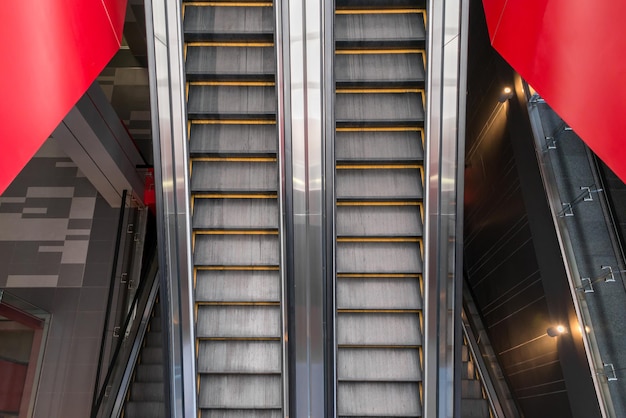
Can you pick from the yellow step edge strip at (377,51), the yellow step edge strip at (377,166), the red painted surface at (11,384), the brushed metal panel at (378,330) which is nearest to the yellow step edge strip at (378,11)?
the yellow step edge strip at (377,51)

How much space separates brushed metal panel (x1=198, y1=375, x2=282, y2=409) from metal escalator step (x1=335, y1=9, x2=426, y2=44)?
3.74 metres

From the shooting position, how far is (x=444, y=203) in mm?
5406

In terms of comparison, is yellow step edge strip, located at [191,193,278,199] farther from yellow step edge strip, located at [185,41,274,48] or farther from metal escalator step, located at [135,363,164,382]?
metal escalator step, located at [135,363,164,382]

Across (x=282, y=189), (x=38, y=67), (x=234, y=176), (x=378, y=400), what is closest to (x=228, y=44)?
(x=234, y=176)

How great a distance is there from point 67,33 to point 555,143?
505 cm

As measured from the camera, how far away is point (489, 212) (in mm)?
8492

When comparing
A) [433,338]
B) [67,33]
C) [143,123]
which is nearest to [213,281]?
[433,338]

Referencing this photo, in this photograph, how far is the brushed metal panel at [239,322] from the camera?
5.92 meters

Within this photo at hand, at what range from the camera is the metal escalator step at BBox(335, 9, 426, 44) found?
5705 mm

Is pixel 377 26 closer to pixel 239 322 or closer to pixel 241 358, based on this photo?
pixel 239 322

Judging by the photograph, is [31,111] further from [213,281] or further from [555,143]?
[555,143]

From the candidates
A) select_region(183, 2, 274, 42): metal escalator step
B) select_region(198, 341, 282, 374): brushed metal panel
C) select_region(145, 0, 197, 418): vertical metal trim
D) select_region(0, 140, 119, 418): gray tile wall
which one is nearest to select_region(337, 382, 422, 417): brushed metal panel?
select_region(198, 341, 282, 374): brushed metal panel

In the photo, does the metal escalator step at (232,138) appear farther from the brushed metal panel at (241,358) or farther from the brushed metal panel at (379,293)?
the brushed metal panel at (241,358)

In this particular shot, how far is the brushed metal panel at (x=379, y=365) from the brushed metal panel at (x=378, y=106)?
8.21 ft
